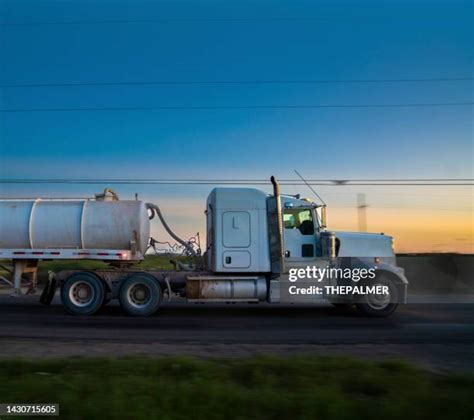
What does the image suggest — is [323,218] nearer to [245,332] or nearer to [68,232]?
[245,332]

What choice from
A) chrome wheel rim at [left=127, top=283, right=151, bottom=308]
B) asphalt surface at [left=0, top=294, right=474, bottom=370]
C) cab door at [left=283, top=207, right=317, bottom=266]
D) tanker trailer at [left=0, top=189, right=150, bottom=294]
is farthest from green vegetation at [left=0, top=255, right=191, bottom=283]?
cab door at [left=283, top=207, right=317, bottom=266]

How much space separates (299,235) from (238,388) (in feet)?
25.7

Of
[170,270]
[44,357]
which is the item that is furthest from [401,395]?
[170,270]

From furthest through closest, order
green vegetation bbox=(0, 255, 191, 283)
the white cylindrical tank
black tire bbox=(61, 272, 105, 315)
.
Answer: green vegetation bbox=(0, 255, 191, 283) → the white cylindrical tank → black tire bbox=(61, 272, 105, 315)

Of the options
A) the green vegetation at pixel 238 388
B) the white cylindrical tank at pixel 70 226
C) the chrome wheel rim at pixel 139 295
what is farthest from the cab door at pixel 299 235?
the green vegetation at pixel 238 388

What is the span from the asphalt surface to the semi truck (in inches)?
21.6

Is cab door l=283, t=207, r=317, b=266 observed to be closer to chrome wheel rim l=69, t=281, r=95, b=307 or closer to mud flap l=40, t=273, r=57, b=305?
chrome wheel rim l=69, t=281, r=95, b=307

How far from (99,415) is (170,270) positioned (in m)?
9.19

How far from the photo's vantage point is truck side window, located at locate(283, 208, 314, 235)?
44.2ft

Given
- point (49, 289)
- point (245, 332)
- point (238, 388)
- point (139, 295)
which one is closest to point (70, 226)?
point (49, 289)

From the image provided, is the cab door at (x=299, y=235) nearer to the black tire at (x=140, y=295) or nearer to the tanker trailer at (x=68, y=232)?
the black tire at (x=140, y=295)

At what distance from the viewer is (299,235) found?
44.1 ft

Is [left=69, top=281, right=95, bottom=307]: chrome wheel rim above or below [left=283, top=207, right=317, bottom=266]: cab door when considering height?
below

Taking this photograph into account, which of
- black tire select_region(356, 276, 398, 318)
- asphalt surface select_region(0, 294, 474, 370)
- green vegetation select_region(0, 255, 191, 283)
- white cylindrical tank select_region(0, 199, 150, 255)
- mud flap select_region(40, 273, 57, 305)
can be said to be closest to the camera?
asphalt surface select_region(0, 294, 474, 370)
